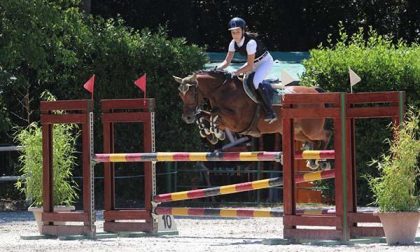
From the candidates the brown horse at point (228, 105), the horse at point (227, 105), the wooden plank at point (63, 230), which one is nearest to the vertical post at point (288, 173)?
the horse at point (227, 105)

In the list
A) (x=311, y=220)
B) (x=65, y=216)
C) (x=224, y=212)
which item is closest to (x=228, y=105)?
(x=224, y=212)

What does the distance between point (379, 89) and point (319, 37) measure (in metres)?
12.2

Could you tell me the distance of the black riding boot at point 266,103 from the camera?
13758mm

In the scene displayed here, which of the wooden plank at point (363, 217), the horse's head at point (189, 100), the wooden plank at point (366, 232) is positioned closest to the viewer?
the wooden plank at point (363, 217)

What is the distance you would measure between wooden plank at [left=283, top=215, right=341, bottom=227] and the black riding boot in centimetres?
274

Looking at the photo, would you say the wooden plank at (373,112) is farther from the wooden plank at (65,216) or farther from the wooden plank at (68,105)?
the wooden plank at (65,216)

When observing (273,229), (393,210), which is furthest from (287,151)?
(273,229)

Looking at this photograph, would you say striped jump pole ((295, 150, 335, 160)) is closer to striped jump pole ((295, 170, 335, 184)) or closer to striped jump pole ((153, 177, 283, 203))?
striped jump pole ((295, 170, 335, 184))

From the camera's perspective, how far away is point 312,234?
1109 centimetres

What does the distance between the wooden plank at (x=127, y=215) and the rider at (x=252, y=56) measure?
6.83ft

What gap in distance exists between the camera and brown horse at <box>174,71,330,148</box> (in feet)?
44.0

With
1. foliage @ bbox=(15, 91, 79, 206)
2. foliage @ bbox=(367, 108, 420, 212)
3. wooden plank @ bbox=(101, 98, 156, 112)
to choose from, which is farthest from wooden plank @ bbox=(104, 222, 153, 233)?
foliage @ bbox=(367, 108, 420, 212)

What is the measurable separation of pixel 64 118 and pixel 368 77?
663 cm

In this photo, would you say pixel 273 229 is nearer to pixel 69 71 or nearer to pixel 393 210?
pixel 393 210
